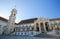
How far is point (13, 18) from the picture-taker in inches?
1501

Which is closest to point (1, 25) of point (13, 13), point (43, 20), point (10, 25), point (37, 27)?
point (10, 25)

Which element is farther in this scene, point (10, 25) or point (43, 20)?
point (10, 25)

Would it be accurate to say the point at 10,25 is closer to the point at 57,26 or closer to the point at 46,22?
the point at 46,22

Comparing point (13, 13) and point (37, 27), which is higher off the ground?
point (13, 13)

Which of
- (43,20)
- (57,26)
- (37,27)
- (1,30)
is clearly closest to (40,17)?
(43,20)

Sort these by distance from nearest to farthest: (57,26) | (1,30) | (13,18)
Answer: (57,26) → (1,30) → (13,18)

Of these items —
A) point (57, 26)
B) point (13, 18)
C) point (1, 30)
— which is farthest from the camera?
point (13, 18)

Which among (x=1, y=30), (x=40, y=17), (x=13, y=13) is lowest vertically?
(x=1, y=30)

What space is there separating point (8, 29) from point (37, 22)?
14.1 metres

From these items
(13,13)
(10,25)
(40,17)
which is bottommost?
(10,25)

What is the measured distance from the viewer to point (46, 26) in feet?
112

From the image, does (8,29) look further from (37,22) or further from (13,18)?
(37,22)

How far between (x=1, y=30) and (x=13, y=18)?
8336 millimetres

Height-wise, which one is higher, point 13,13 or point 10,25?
point 13,13
